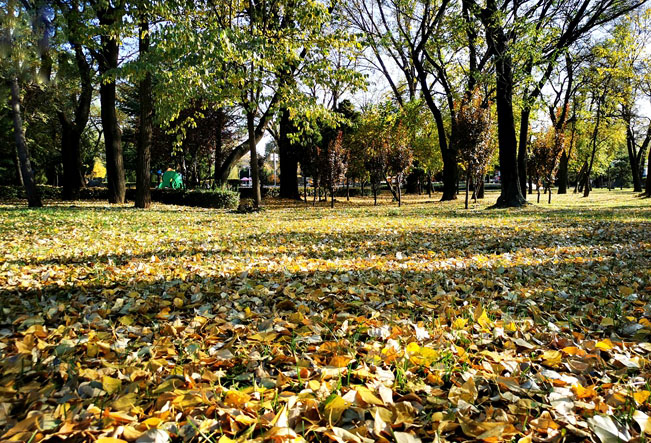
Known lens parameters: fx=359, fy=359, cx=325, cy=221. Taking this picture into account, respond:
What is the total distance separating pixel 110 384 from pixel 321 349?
0.92 meters

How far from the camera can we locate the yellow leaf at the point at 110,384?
1.42 meters

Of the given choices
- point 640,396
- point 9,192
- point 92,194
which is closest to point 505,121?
point 640,396

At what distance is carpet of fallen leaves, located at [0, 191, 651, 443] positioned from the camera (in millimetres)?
1254

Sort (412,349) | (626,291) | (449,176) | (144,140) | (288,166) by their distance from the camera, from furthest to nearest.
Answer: (288,166), (449,176), (144,140), (626,291), (412,349)

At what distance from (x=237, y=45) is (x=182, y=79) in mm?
1608

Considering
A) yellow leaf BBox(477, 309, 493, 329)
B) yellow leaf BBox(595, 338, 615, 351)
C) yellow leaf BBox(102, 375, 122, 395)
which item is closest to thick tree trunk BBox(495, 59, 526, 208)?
yellow leaf BBox(477, 309, 493, 329)

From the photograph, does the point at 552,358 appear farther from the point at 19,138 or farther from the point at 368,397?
the point at 19,138

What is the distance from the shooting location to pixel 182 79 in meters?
8.62

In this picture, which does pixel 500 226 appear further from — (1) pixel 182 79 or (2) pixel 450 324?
(1) pixel 182 79

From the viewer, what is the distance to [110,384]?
144cm

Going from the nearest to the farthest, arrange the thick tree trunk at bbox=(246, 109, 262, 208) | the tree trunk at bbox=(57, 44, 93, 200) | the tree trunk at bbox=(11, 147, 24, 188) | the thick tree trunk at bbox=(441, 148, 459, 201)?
the thick tree trunk at bbox=(246, 109, 262, 208), the tree trunk at bbox=(57, 44, 93, 200), the thick tree trunk at bbox=(441, 148, 459, 201), the tree trunk at bbox=(11, 147, 24, 188)

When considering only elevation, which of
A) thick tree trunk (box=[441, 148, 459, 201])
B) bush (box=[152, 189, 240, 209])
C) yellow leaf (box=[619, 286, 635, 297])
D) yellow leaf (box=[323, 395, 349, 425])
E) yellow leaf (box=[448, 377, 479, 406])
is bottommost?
yellow leaf (box=[619, 286, 635, 297])

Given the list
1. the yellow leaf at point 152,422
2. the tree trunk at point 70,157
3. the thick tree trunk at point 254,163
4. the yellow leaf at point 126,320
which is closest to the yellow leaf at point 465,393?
the yellow leaf at point 152,422

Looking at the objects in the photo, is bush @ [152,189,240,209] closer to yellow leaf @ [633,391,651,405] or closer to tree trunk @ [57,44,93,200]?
tree trunk @ [57,44,93,200]
